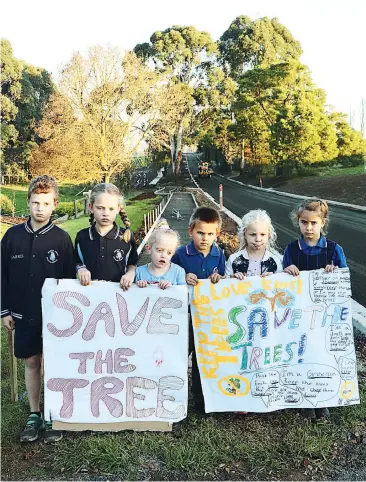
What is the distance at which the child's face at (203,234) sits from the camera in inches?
139

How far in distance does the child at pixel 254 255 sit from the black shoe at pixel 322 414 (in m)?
1.06

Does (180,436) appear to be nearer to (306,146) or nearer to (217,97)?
(306,146)

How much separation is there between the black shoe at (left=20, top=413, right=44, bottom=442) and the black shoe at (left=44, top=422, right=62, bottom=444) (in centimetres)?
7

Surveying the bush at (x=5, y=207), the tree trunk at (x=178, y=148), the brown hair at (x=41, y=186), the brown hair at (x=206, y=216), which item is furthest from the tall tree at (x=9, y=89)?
the brown hair at (x=206, y=216)

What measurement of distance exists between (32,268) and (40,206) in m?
0.44

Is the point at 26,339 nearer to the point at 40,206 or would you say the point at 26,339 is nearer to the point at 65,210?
the point at 40,206

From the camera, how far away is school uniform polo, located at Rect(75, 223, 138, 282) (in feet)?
11.6

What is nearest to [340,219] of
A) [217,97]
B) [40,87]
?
[40,87]

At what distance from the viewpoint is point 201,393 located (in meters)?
3.64

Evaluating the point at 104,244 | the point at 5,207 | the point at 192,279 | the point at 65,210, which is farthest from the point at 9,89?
the point at 192,279

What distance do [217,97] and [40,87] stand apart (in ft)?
62.7

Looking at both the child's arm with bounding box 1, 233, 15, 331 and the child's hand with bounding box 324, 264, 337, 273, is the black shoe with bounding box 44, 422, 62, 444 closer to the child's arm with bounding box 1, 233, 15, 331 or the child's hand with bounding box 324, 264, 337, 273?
the child's arm with bounding box 1, 233, 15, 331

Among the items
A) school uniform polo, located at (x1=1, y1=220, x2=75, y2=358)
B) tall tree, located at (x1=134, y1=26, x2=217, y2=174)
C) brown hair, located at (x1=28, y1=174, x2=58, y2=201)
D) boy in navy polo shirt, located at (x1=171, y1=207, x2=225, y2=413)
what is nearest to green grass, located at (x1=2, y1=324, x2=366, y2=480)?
boy in navy polo shirt, located at (x1=171, y1=207, x2=225, y2=413)

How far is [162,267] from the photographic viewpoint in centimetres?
350
